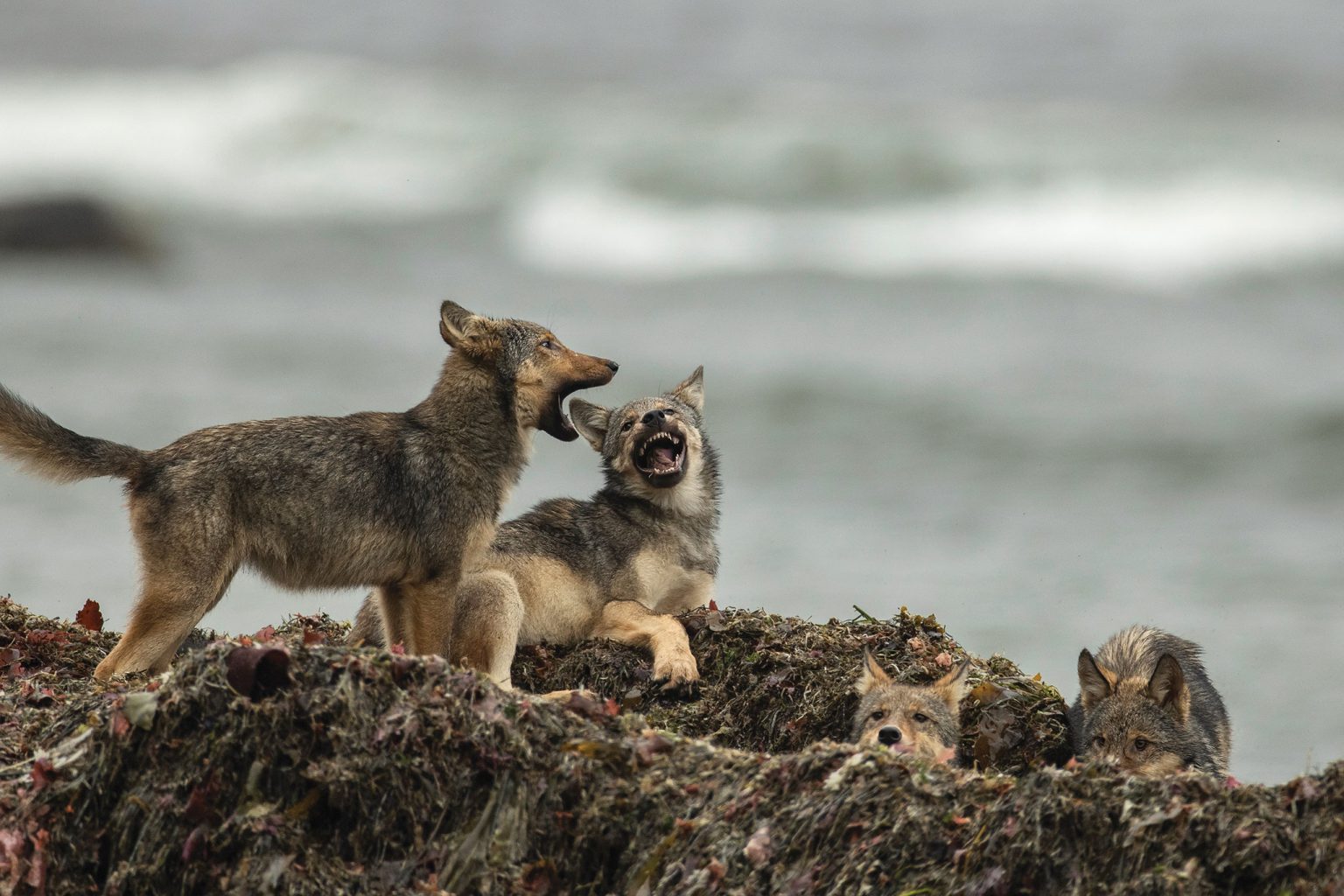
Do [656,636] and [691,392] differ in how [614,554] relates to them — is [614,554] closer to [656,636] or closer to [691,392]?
[656,636]

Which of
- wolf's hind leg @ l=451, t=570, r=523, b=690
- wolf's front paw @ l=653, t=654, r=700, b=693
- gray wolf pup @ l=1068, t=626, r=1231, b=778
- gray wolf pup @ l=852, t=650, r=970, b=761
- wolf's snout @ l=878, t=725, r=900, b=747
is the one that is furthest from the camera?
wolf's hind leg @ l=451, t=570, r=523, b=690

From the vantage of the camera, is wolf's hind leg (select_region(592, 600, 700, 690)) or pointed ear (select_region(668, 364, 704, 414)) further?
pointed ear (select_region(668, 364, 704, 414))

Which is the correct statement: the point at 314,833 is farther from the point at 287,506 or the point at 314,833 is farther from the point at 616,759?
the point at 287,506

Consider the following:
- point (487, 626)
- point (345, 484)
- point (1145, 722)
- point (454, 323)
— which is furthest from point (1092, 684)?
point (454, 323)

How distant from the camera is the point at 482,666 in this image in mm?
9750

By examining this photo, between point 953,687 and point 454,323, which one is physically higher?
point 454,323

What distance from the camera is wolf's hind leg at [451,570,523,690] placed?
32.0 ft

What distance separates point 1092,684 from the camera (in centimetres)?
886

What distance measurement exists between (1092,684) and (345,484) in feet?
14.5

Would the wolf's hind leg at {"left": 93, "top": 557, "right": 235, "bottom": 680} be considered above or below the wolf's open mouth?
below

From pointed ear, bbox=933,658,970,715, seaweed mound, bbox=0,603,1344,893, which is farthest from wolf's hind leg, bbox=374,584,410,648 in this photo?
pointed ear, bbox=933,658,970,715

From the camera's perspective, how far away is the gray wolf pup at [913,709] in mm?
8266

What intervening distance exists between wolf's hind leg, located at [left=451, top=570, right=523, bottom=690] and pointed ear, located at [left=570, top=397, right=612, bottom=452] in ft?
5.87

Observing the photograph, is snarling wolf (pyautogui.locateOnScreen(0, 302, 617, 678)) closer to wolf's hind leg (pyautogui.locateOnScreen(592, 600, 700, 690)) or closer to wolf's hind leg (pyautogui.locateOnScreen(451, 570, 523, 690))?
wolf's hind leg (pyautogui.locateOnScreen(451, 570, 523, 690))
